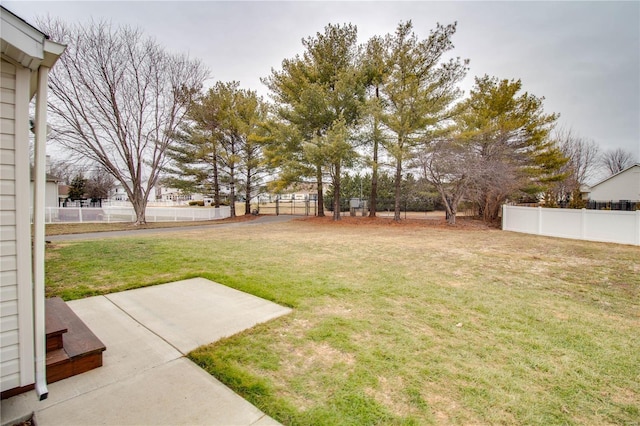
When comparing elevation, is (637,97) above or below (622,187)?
above

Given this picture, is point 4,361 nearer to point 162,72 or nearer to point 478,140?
point 162,72

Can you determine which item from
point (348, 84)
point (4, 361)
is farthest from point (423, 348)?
point (348, 84)

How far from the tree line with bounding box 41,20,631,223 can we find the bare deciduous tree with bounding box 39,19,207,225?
47mm

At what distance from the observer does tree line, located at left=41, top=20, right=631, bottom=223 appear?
13.7 m

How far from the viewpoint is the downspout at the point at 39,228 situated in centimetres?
196

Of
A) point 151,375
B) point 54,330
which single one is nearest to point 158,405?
point 151,375

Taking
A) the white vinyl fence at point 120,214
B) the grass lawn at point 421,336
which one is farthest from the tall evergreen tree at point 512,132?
the white vinyl fence at point 120,214

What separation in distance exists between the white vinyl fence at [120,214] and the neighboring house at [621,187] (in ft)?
101

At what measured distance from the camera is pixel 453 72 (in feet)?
47.3

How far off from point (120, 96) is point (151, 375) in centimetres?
1632

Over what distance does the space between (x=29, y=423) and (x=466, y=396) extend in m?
2.86

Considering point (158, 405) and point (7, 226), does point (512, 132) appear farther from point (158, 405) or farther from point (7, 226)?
point (7, 226)

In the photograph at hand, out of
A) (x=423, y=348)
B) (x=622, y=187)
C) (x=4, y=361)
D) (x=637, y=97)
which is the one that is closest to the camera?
(x=4, y=361)

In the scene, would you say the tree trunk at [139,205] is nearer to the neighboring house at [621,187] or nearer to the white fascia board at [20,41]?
the white fascia board at [20,41]
